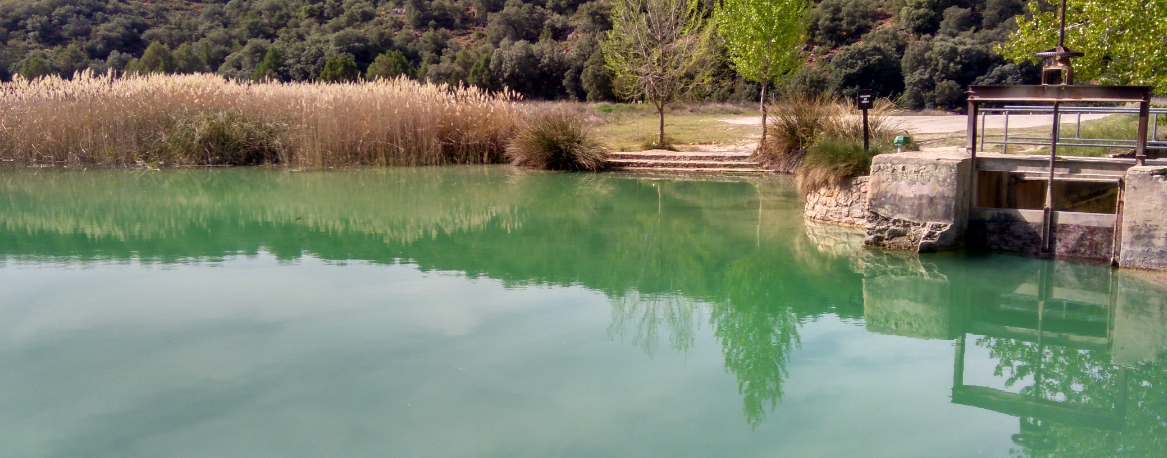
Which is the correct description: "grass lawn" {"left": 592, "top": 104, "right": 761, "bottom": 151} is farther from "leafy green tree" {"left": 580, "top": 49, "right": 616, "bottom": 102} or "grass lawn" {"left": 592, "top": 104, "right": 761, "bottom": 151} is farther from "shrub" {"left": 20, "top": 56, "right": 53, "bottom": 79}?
"shrub" {"left": 20, "top": 56, "right": 53, "bottom": 79}

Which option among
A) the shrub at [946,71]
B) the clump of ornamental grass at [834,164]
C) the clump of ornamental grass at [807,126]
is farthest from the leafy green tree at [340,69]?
the clump of ornamental grass at [834,164]

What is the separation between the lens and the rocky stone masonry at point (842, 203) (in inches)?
375

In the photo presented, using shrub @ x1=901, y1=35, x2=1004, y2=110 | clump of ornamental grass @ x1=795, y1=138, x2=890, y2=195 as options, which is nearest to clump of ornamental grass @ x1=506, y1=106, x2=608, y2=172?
clump of ornamental grass @ x1=795, y1=138, x2=890, y2=195

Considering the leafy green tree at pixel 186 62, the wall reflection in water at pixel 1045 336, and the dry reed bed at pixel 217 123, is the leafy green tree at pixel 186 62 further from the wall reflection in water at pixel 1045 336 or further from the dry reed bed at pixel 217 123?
the wall reflection in water at pixel 1045 336

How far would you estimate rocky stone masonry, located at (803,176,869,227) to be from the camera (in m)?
9.53

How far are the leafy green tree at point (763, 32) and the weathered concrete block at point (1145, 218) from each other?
9526mm

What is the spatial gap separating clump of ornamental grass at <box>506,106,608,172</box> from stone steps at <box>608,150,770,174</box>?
1.68 ft

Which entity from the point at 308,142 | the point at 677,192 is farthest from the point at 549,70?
the point at 677,192

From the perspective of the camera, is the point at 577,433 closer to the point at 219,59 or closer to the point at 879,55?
the point at 879,55

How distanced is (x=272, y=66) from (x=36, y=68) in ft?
32.4

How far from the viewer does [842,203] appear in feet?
31.8

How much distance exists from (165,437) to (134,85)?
14478 mm

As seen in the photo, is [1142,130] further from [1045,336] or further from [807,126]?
[807,126]

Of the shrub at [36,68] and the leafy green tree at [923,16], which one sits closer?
the shrub at [36,68]
